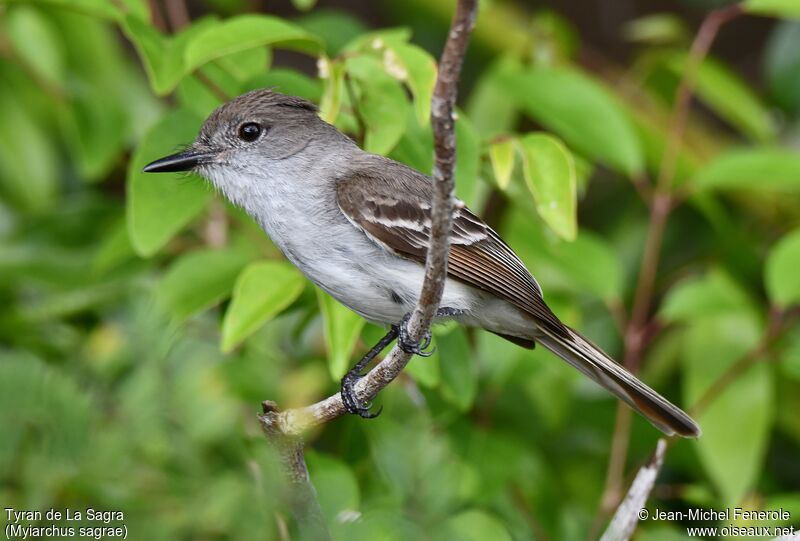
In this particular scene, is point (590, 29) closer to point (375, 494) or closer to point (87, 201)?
point (87, 201)

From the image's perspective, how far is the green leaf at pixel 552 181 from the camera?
2.37m

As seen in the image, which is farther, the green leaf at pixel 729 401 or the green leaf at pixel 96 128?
the green leaf at pixel 96 128

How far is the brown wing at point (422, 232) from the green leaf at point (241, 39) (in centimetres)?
34

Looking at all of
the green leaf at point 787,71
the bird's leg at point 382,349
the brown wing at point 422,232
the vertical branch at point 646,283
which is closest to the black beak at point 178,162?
the brown wing at point 422,232

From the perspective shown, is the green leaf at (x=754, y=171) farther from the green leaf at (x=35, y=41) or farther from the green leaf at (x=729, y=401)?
the green leaf at (x=35, y=41)

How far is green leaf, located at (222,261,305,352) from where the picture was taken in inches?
95.7

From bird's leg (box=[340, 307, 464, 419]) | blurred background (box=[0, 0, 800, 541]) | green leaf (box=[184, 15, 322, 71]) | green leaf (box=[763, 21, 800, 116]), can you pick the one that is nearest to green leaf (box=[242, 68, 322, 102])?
blurred background (box=[0, 0, 800, 541])

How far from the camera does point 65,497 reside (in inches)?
57.8

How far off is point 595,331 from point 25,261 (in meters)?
1.98

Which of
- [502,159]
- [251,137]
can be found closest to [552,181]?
[502,159]

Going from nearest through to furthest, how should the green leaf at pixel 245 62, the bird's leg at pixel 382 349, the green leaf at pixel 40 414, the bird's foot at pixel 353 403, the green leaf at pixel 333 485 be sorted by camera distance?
the green leaf at pixel 40 414
the bird's leg at pixel 382 349
the green leaf at pixel 333 485
the bird's foot at pixel 353 403
the green leaf at pixel 245 62

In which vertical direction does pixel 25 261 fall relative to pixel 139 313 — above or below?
below

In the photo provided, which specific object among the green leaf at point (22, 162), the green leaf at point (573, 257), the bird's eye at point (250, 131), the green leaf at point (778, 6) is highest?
the green leaf at point (778, 6)

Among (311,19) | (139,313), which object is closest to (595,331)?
(311,19)
